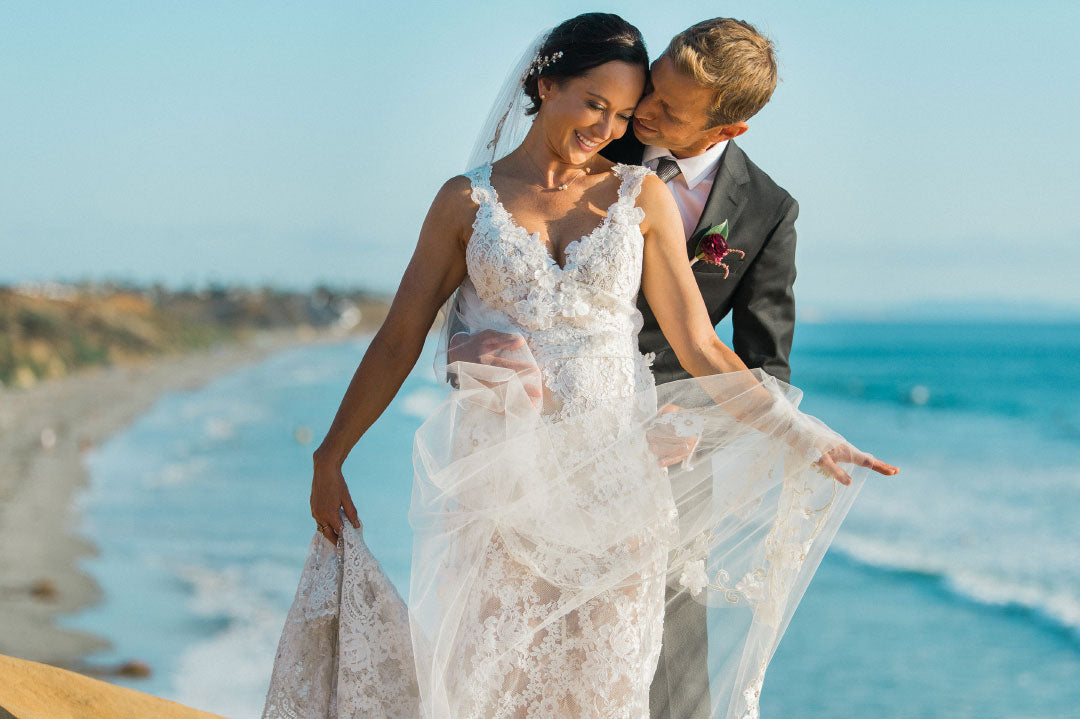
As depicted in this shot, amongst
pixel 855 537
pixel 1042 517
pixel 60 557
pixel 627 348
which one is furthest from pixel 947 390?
pixel 627 348

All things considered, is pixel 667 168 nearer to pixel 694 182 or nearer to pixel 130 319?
pixel 694 182

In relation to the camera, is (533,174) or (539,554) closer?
(539,554)

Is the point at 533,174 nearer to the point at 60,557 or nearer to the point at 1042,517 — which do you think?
the point at 60,557

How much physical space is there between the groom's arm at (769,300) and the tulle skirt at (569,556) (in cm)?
48

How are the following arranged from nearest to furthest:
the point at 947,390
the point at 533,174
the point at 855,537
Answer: the point at 533,174 < the point at 855,537 < the point at 947,390

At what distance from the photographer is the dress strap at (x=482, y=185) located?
9.50ft

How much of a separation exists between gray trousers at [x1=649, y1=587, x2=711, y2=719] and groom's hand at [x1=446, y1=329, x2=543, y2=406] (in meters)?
0.87

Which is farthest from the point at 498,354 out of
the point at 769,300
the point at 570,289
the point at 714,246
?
the point at 769,300

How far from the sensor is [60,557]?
31.0ft

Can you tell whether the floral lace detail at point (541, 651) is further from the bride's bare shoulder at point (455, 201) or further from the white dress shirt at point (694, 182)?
the white dress shirt at point (694, 182)

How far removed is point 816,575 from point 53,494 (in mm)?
8652

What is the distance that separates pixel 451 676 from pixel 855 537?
12.8 metres

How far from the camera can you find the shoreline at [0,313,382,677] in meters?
7.43

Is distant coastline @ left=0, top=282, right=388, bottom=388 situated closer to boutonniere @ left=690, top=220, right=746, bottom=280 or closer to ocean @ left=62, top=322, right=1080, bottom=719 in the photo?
ocean @ left=62, top=322, right=1080, bottom=719
